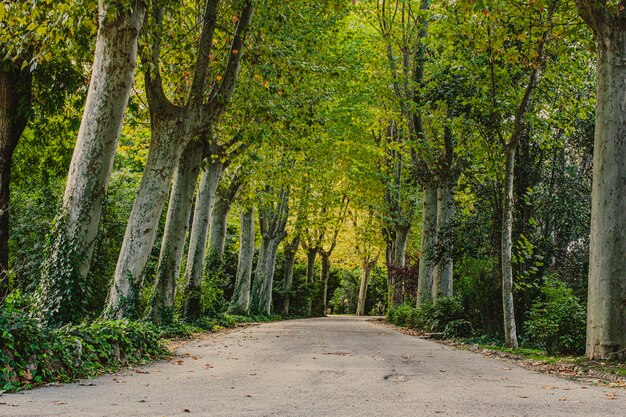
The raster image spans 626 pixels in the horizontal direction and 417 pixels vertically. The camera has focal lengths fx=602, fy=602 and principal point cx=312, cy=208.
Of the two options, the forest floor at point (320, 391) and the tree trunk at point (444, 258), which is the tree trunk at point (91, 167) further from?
the tree trunk at point (444, 258)

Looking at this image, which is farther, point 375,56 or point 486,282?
point 375,56

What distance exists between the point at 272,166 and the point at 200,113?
11550 millimetres

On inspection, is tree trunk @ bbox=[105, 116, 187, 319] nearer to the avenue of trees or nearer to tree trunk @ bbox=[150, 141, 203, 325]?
the avenue of trees

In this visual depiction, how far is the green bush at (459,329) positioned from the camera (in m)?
16.7

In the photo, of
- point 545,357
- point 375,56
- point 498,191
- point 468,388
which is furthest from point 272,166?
point 468,388

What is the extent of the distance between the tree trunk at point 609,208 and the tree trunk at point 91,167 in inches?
322

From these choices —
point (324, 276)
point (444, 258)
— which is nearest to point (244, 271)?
point (444, 258)

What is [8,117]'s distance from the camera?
12727mm

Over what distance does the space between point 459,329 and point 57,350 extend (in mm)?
12227

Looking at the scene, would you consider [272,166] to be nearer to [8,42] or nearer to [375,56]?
[375,56]

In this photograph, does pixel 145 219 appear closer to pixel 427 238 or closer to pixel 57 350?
pixel 57 350

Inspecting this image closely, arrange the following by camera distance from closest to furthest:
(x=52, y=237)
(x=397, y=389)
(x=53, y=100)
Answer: (x=397, y=389), (x=52, y=237), (x=53, y=100)

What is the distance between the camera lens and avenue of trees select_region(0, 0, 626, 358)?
1011cm

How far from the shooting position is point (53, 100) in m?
14.3
